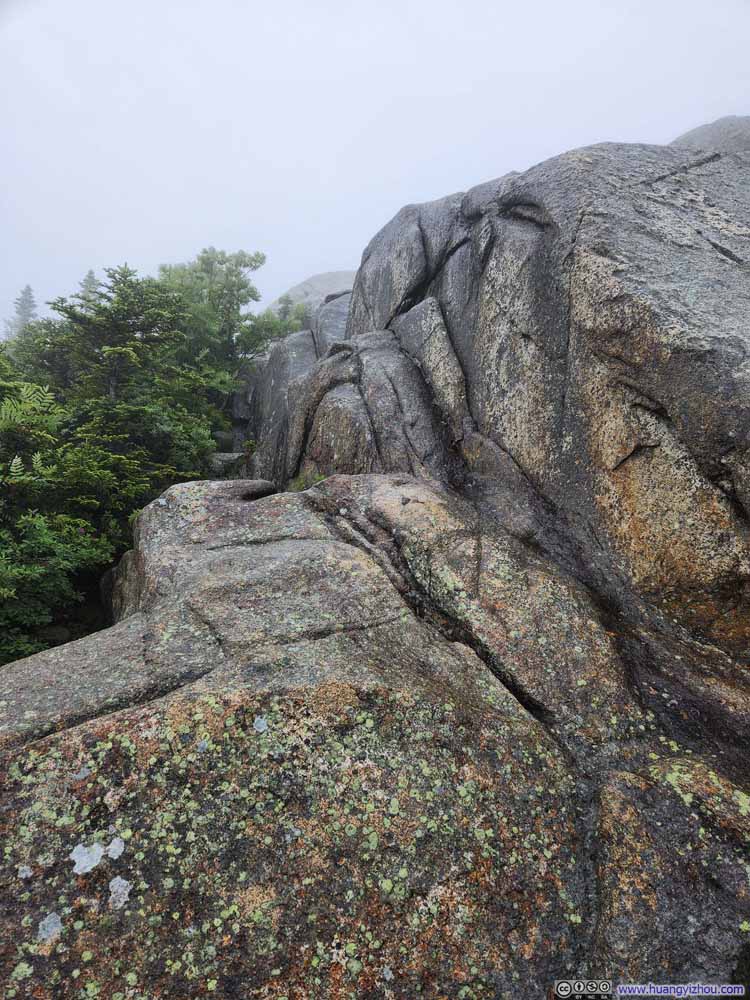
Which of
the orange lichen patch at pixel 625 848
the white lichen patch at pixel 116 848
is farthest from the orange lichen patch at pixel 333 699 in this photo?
the orange lichen patch at pixel 625 848

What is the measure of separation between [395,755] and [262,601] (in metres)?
3.67

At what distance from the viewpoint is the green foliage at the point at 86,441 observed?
38.1ft

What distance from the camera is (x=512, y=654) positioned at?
357 inches

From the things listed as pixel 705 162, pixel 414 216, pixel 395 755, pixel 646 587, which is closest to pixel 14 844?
pixel 395 755

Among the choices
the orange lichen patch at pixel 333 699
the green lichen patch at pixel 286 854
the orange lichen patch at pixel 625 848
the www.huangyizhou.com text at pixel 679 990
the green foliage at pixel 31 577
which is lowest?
the www.huangyizhou.com text at pixel 679 990

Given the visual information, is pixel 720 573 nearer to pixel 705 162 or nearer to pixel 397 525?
pixel 397 525

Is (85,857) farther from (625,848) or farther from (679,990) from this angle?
(679,990)

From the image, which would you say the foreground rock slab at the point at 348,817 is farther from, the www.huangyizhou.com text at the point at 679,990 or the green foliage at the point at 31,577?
the green foliage at the point at 31,577

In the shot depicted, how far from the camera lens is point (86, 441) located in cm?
1493

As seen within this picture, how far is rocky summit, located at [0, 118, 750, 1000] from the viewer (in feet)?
19.1

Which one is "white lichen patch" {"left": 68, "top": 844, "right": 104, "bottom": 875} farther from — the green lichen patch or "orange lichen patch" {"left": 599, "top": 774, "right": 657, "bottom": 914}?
"orange lichen patch" {"left": 599, "top": 774, "right": 657, "bottom": 914}

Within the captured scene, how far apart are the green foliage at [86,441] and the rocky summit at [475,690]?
182 centimetres

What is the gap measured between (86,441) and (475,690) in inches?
503

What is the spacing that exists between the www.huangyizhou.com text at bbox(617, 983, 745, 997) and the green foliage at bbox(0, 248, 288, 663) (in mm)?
11589
